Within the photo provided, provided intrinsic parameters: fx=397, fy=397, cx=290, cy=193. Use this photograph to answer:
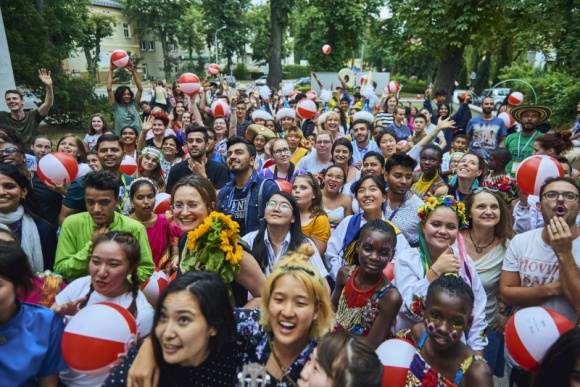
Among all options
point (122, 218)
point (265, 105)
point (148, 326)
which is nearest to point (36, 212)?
point (122, 218)

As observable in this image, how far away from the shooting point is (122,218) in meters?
3.23

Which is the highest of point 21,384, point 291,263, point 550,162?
point 550,162

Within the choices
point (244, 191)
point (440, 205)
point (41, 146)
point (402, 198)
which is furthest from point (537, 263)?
point (41, 146)

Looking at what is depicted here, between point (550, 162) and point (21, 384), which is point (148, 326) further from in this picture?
point (550, 162)

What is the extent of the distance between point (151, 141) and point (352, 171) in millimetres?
3864

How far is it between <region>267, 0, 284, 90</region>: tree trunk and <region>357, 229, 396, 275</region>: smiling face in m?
23.8

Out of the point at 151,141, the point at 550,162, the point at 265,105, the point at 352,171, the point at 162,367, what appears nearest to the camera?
the point at 162,367

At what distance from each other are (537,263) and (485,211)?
2.03ft

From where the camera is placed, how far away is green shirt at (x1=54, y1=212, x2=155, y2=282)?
2854 mm

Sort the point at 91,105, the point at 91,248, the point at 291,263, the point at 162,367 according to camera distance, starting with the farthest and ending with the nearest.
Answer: the point at 91,105, the point at 91,248, the point at 291,263, the point at 162,367

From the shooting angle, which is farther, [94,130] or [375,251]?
[94,130]

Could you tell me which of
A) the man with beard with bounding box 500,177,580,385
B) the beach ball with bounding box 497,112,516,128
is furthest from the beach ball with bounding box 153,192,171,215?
the beach ball with bounding box 497,112,516,128

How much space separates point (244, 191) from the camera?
4230 millimetres

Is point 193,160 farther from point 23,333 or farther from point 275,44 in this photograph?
point 275,44
